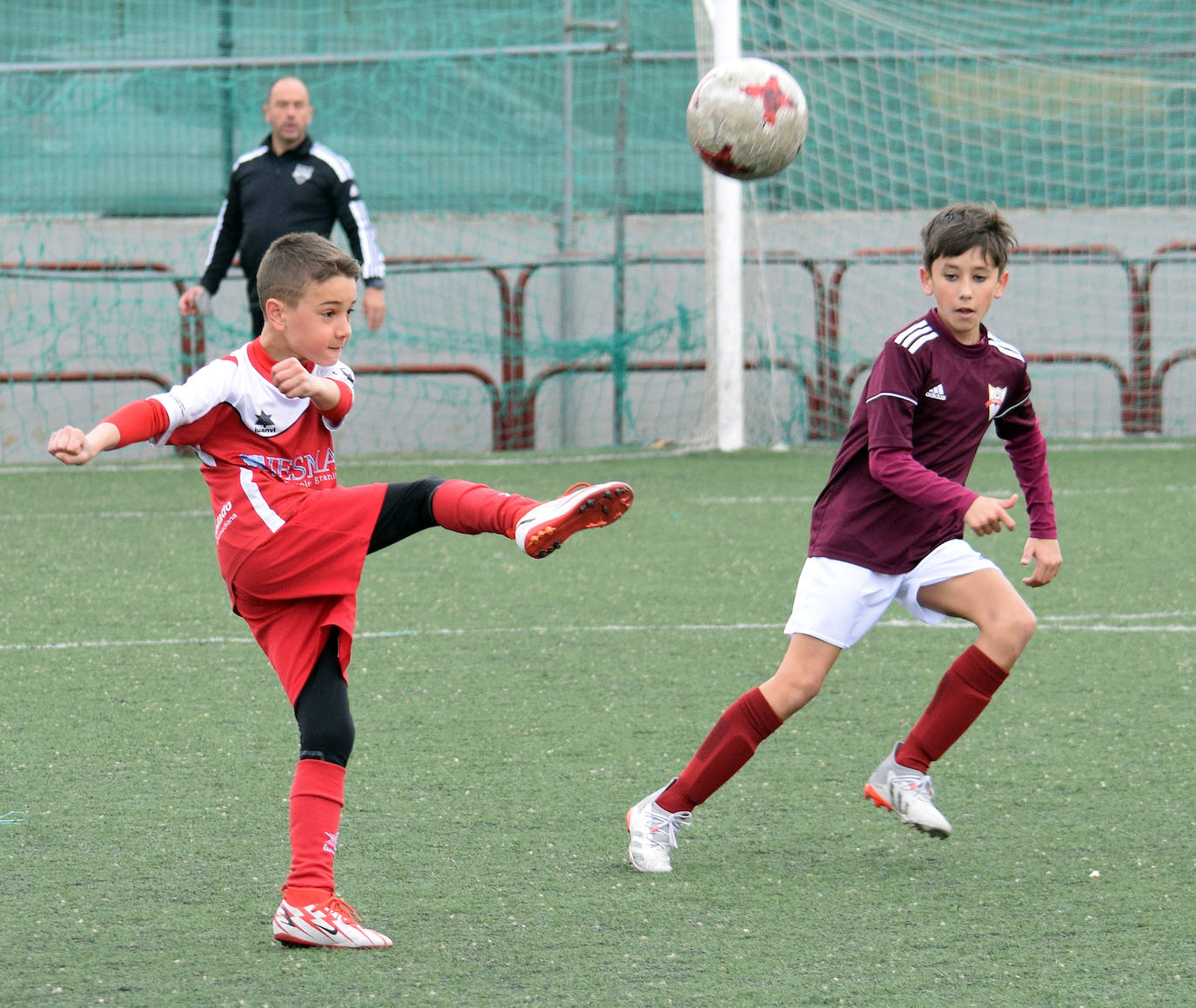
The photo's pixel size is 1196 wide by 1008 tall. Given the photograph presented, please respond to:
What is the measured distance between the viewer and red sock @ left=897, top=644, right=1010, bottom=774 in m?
3.47

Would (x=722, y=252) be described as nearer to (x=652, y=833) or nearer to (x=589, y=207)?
(x=589, y=207)

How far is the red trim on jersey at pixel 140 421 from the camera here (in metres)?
2.79

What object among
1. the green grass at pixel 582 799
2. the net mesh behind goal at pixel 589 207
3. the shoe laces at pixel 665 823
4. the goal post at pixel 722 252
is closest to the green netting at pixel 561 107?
the net mesh behind goal at pixel 589 207

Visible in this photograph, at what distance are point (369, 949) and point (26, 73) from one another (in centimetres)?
1035

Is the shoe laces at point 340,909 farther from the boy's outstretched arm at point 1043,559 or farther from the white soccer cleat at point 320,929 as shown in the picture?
the boy's outstretched arm at point 1043,559

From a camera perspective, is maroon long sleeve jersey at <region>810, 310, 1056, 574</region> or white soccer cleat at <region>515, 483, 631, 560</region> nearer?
white soccer cleat at <region>515, 483, 631, 560</region>

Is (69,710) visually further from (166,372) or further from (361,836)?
(166,372)

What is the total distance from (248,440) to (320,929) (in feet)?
2.88

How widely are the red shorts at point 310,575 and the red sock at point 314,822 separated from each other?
154 millimetres

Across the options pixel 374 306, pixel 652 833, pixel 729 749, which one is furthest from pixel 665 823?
pixel 374 306

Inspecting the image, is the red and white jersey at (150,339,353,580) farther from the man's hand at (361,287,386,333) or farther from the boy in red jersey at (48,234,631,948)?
the man's hand at (361,287,386,333)

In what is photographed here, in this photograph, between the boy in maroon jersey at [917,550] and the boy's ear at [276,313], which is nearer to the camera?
the boy's ear at [276,313]

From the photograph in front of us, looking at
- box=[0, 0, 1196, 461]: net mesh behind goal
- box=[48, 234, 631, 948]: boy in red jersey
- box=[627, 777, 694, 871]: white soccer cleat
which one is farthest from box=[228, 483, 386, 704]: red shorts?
box=[0, 0, 1196, 461]: net mesh behind goal

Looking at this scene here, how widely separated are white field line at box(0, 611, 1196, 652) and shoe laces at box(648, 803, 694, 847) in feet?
7.15
